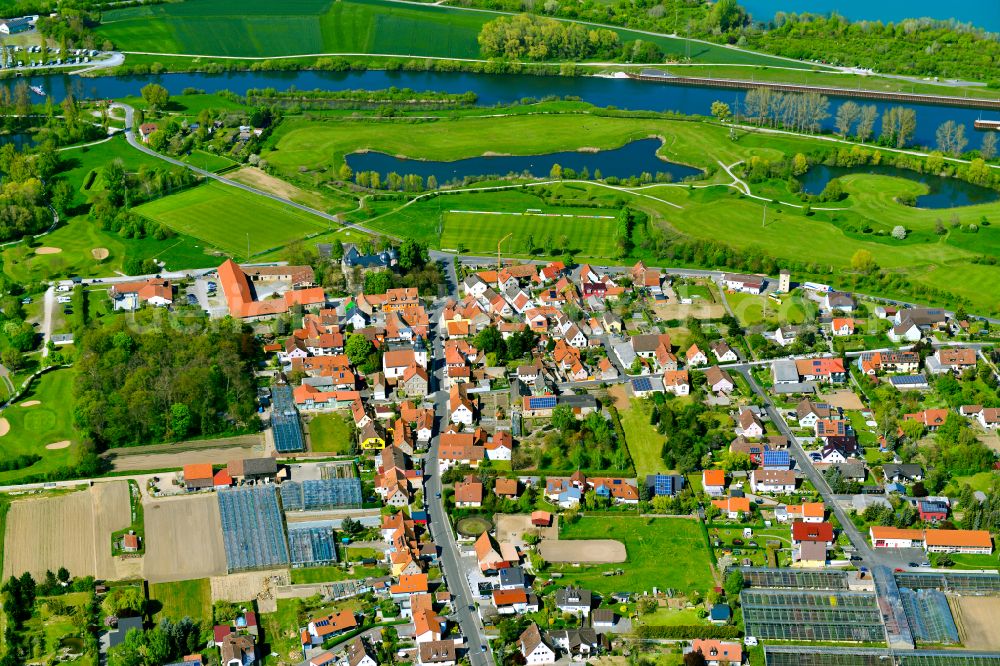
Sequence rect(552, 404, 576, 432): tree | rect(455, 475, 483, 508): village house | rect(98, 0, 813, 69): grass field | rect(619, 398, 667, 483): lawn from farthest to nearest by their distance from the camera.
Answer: rect(98, 0, 813, 69): grass field, rect(552, 404, 576, 432): tree, rect(619, 398, 667, 483): lawn, rect(455, 475, 483, 508): village house

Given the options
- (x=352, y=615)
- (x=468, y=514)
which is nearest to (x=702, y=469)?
(x=468, y=514)

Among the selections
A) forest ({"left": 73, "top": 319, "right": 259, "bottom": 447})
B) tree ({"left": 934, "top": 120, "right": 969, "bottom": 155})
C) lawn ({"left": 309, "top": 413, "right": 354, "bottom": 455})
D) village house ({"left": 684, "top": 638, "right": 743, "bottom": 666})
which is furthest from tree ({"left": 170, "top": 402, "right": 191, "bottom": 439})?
tree ({"left": 934, "top": 120, "right": 969, "bottom": 155})

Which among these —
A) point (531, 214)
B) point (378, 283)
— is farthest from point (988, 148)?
point (378, 283)

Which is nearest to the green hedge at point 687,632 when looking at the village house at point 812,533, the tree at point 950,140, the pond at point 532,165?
the village house at point 812,533

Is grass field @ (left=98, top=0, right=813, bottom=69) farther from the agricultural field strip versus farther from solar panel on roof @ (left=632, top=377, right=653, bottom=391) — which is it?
solar panel on roof @ (left=632, top=377, right=653, bottom=391)

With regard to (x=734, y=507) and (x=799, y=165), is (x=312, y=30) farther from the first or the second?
(x=734, y=507)

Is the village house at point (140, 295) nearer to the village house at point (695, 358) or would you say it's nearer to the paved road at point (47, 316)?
the paved road at point (47, 316)
